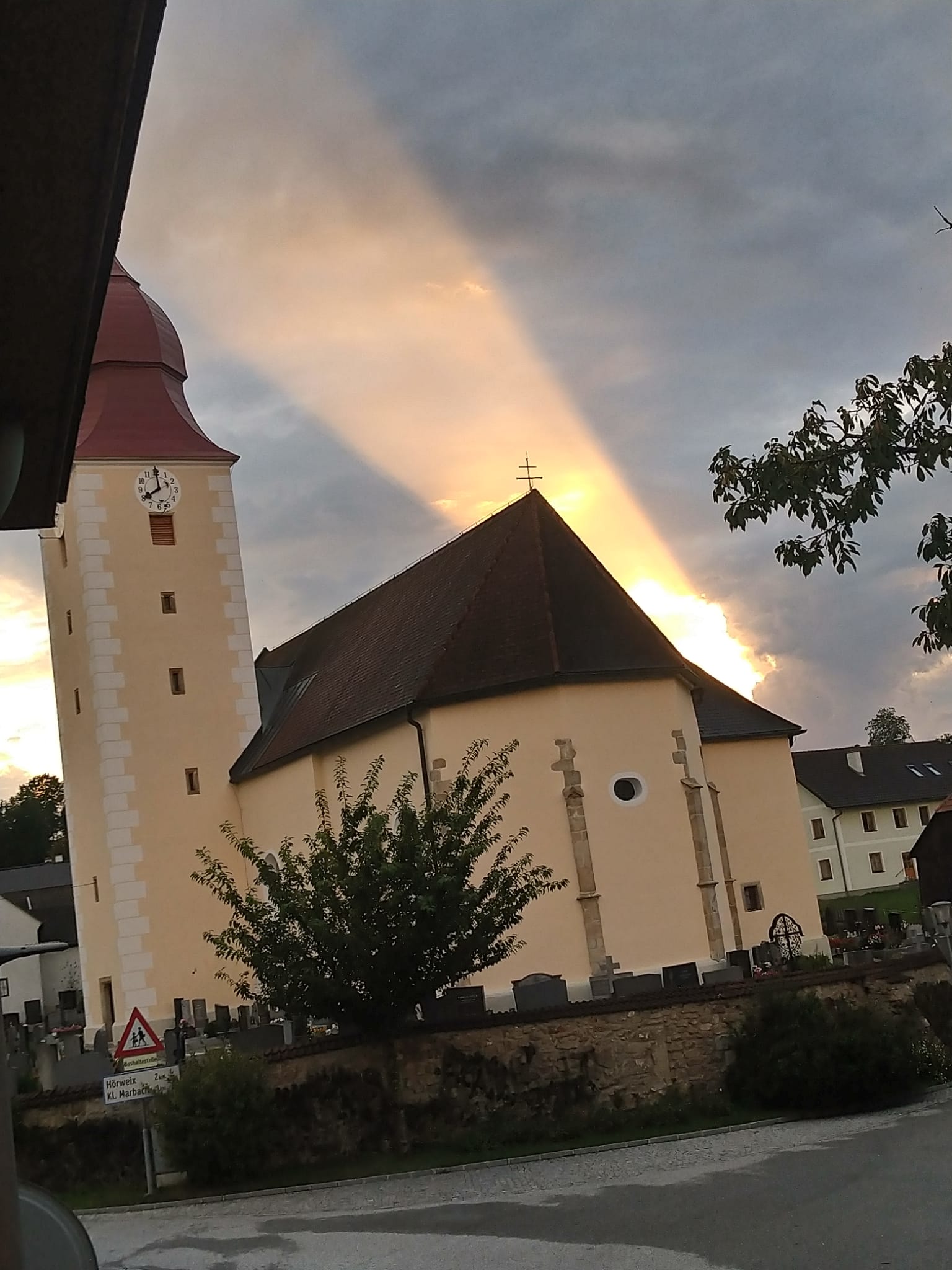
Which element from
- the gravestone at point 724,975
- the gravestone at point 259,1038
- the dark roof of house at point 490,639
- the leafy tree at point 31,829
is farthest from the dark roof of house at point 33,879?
the gravestone at point 724,975

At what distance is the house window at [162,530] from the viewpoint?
29453mm

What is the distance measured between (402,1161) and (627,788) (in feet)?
30.1

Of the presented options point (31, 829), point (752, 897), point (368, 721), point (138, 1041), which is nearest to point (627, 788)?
point (368, 721)

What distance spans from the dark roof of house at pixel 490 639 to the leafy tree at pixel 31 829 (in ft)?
176

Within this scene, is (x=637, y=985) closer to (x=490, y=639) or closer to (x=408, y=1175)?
(x=408, y=1175)

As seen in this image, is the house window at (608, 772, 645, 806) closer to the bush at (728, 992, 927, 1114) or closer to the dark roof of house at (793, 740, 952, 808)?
the bush at (728, 992, 927, 1114)

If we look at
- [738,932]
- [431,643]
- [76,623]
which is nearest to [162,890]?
[76,623]

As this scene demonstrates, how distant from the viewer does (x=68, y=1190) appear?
15.3 m

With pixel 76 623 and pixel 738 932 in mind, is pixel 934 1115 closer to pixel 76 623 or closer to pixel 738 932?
pixel 738 932

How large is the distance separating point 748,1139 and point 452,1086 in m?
3.48

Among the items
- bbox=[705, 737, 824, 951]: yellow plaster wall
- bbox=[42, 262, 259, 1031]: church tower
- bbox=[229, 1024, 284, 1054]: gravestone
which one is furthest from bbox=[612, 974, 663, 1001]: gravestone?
bbox=[42, 262, 259, 1031]: church tower

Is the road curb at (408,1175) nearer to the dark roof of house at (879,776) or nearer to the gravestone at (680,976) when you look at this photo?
the gravestone at (680,976)

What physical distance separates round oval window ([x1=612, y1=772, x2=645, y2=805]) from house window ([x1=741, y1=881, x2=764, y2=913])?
639 centimetres

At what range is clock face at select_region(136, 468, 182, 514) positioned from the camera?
1159 inches
